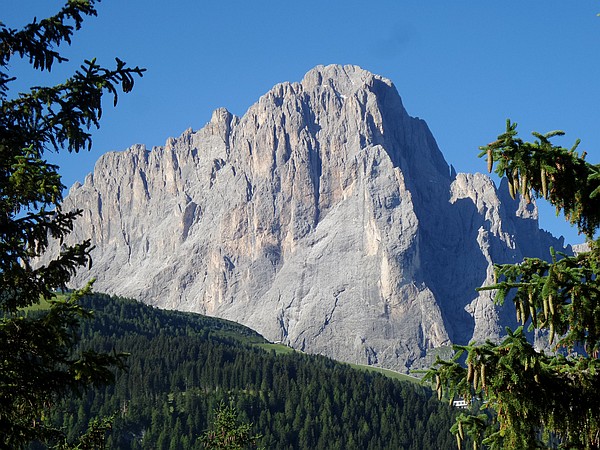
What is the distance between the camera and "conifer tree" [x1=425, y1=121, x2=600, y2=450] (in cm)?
1283

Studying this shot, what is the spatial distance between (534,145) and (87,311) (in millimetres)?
9094

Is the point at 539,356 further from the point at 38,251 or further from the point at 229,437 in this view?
the point at 229,437

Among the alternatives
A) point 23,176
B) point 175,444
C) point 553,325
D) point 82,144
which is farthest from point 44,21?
point 175,444

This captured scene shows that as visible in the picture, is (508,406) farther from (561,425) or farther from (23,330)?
(23,330)

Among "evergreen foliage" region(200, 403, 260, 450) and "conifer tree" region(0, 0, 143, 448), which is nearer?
"conifer tree" region(0, 0, 143, 448)

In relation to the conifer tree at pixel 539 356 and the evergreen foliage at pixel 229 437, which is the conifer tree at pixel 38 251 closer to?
the conifer tree at pixel 539 356

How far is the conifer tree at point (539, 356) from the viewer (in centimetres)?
1283

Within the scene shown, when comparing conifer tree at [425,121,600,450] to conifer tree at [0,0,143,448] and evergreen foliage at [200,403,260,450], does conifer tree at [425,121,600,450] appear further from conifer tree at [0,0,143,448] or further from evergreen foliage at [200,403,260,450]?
evergreen foliage at [200,403,260,450]

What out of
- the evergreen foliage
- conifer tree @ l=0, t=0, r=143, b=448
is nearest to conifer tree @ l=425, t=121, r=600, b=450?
conifer tree @ l=0, t=0, r=143, b=448

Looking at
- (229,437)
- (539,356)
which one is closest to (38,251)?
(539,356)

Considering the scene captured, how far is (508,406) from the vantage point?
12.8 metres

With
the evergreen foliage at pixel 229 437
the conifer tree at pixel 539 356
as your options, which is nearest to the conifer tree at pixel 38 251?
the conifer tree at pixel 539 356

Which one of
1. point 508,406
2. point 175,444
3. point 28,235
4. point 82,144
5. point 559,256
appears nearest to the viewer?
point 508,406

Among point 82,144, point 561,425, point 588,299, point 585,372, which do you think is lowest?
point 561,425
